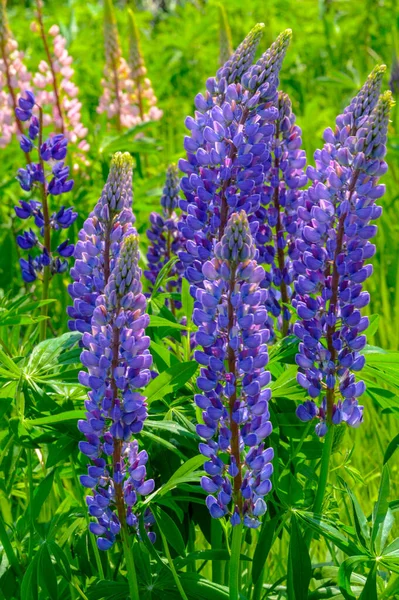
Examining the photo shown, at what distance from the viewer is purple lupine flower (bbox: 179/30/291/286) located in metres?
1.76

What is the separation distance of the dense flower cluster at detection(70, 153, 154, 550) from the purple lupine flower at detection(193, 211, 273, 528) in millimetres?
113

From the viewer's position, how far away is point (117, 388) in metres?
1.59

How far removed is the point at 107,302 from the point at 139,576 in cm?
63

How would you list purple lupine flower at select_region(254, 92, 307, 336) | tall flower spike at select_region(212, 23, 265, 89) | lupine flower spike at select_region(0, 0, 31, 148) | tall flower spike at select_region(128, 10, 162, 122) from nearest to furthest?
tall flower spike at select_region(212, 23, 265, 89), purple lupine flower at select_region(254, 92, 307, 336), lupine flower spike at select_region(0, 0, 31, 148), tall flower spike at select_region(128, 10, 162, 122)

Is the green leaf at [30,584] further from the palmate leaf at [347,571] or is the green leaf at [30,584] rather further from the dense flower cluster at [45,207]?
the dense flower cluster at [45,207]

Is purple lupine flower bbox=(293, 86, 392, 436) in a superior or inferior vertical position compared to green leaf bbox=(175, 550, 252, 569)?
superior

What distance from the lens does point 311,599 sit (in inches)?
78.2

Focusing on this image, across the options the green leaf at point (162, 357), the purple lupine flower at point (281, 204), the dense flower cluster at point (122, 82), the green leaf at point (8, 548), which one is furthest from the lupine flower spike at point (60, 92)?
the green leaf at point (8, 548)

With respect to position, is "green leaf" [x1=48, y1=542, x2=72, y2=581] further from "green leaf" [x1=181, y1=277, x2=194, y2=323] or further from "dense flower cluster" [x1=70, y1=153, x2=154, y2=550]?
"green leaf" [x1=181, y1=277, x2=194, y2=323]

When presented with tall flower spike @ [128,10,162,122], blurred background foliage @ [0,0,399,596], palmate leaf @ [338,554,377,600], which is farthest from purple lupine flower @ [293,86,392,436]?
tall flower spike @ [128,10,162,122]

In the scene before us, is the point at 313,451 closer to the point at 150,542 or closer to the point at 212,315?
the point at 150,542

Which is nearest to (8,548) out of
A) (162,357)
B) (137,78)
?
(162,357)

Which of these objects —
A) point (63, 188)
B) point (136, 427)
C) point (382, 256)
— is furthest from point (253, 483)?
point (382, 256)

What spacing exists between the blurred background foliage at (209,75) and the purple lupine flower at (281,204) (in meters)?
0.91
